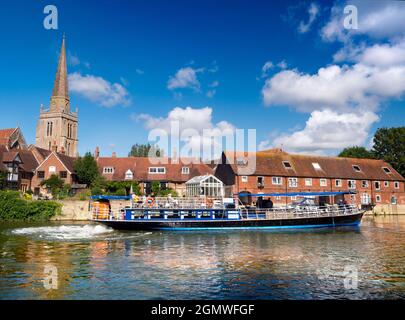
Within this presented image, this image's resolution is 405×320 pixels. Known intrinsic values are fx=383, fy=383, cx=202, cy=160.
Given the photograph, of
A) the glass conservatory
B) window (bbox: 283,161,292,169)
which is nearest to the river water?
the glass conservatory

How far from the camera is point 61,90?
117 meters

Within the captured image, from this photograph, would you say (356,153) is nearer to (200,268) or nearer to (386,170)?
(386,170)

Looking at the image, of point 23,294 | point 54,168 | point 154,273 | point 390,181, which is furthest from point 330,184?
point 23,294

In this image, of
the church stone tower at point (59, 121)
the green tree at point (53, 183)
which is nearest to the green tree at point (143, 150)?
the church stone tower at point (59, 121)

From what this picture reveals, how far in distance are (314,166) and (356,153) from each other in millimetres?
33574

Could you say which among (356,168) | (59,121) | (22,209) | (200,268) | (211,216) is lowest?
(200,268)

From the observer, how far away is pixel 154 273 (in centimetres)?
1864

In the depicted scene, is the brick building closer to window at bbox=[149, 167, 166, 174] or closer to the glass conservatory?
the glass conservatory

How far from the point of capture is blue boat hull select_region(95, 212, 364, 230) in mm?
41250

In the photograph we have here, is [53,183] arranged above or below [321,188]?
above

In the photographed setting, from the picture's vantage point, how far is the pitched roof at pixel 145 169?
66562 millimetres

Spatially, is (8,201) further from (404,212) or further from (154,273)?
(404,212)

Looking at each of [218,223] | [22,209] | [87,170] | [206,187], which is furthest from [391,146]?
[22,209]

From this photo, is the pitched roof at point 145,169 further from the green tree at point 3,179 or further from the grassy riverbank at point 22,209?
the grassy riverbank at point 22,209
